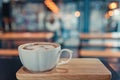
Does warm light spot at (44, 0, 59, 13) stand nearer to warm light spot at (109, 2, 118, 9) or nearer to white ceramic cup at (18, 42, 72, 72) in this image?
warm light spot at (109, 2, 118, 9)

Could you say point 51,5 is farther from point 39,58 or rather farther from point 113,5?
point 39,58

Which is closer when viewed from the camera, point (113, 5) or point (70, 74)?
point (70, 74)

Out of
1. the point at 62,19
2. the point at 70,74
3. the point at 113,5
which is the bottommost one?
the point at 70,74

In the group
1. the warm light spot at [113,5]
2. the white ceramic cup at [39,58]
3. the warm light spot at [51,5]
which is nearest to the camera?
the white ceramic cup at [39,58]

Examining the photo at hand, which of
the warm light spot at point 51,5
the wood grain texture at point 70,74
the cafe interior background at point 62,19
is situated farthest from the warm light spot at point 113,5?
the wood grain texture at point 70,74

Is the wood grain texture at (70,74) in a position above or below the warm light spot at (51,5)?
below

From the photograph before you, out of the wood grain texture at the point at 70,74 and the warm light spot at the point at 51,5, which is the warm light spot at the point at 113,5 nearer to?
the warm light spot at the point at 51,5

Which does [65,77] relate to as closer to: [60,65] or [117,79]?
[60,65]

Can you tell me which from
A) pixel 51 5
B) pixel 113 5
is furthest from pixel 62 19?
pixel 113 5

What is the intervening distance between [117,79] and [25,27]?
335cm

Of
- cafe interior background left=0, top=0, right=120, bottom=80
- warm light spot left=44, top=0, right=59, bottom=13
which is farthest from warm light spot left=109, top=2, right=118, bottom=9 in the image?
warm light spot left=44, top=0, right=59, bottom=13

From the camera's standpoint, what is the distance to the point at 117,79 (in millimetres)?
610

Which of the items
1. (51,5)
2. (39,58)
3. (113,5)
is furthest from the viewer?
(51,5)

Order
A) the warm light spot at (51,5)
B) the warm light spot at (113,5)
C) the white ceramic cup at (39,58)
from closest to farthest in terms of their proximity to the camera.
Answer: the white ceramic cup at (39,58)
the warm light spot at (113,5)
the warm light spot at (51,5)
